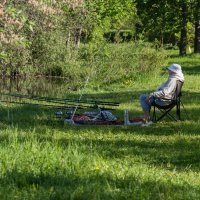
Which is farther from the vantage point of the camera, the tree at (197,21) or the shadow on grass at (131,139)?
the tree at (197,21)

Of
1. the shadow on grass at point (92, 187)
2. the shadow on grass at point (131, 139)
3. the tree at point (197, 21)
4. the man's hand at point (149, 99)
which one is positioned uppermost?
the tree at point (197, 21)

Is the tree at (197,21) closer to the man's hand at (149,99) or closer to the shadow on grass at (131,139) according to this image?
the shadow on grass at (131,139)

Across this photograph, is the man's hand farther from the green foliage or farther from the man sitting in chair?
the green foliage

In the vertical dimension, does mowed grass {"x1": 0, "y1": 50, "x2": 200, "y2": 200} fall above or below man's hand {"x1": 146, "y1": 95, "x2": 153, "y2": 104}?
below

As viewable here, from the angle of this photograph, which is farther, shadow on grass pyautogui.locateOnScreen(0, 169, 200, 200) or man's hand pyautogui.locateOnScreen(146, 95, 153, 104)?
man's hand pyautogui.locateOnScreen(146, 95, 153, 104)

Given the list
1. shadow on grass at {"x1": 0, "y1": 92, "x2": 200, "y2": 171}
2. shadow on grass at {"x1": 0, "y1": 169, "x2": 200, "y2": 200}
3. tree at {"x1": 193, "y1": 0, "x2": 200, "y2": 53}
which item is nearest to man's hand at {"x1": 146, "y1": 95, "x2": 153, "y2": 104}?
shadow on grass at {"x1": 0, "y1": 92, "x2": 200, "y2": 171}

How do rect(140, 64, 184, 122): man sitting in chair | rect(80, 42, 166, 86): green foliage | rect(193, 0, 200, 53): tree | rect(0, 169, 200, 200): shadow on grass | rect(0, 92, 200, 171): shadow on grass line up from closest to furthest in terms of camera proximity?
rect(0, 169, 200, 200): shadow on grass < rect(0, 92, 200, 171): shadow on grass < rect(140, 64, 184, 122): man sitting in chair < rect(80, 42, 166, 86): green foliage < rect(193, 0, 200, 53): tree

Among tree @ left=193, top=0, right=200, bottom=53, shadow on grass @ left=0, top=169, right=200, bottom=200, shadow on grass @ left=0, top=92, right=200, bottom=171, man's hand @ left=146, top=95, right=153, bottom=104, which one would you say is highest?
tree @ left=193, top=0, right=200, bottom=53

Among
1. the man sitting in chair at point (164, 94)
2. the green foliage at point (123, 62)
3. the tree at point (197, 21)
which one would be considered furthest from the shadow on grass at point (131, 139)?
the tree at point (197, 21)

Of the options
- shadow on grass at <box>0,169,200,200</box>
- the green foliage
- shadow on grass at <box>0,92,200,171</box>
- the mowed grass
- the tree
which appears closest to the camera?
shadow on grass at <box>0,169,200,200</box>

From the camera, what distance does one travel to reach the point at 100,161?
7.34 metres

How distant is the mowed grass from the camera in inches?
233

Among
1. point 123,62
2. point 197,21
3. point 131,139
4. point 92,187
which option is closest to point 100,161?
point 92,187

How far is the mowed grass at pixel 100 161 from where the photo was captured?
5.93 m
